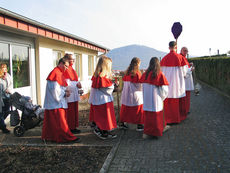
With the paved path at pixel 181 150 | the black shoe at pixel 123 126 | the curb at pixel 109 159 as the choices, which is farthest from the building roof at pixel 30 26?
the paved path at pixel 181 150

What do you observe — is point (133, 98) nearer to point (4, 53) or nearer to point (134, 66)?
point (134, 66)

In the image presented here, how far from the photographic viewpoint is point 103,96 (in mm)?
5418

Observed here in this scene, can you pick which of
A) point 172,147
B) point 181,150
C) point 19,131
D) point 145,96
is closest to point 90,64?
point 19,131

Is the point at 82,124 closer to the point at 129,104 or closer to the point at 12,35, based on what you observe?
the point at 129,104

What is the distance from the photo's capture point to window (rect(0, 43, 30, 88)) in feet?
23.1

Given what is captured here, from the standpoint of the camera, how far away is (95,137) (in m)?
5.79

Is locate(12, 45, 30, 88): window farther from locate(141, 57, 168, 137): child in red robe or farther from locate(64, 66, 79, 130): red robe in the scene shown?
locate(141, 57, 168, 137): child in red robe

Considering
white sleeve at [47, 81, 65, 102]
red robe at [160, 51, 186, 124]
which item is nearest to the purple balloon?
red robe at [160, 51, 186, 124]

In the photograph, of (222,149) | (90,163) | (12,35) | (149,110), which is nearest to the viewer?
(90,163)

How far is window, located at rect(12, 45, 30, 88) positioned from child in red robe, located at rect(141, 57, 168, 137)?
4.37m

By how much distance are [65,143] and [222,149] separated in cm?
331

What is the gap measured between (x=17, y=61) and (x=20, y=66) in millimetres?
244

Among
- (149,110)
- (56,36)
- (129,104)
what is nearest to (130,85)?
(129,104)

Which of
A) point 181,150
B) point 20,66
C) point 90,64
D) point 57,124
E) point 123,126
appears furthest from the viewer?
point 90,64
